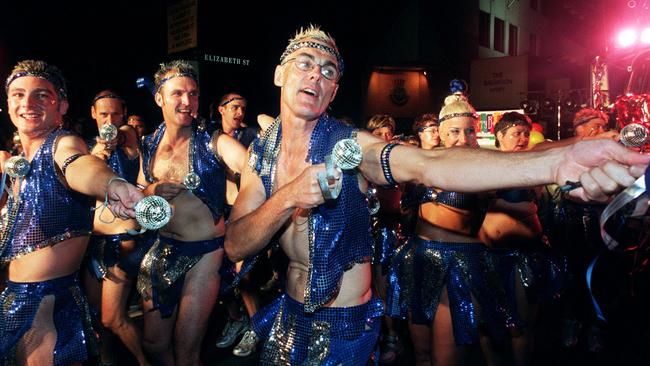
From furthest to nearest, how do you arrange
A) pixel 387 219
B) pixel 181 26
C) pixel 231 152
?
pixel 181 26 < pixel 387 219 < pixel 231 152

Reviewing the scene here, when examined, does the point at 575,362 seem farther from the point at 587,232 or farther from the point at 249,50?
the point at 249,50

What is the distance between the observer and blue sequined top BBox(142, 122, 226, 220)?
3.66m

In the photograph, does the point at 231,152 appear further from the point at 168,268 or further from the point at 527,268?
the point at 527,268

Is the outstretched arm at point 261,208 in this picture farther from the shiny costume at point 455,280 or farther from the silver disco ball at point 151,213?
the shiny costume at point 455,280

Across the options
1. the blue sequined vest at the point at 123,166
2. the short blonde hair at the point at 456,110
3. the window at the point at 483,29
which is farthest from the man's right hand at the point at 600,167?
the window at the point at 483,29

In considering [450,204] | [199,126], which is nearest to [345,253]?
[450,204]

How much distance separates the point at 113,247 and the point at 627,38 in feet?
37.5

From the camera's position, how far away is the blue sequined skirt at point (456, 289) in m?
3.40

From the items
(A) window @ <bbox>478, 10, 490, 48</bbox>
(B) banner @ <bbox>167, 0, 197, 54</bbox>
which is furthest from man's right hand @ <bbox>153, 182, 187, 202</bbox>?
(A) window @ <bbox>478, 10, 490, 48</bbox>

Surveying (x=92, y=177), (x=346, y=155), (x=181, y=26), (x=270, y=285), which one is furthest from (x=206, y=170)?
(x=181, y=26)

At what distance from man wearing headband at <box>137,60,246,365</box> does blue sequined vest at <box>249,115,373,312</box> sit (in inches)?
51.3

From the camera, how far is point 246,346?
183 inches

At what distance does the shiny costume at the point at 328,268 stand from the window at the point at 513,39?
1044 inches

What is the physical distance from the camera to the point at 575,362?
14.9 feet
